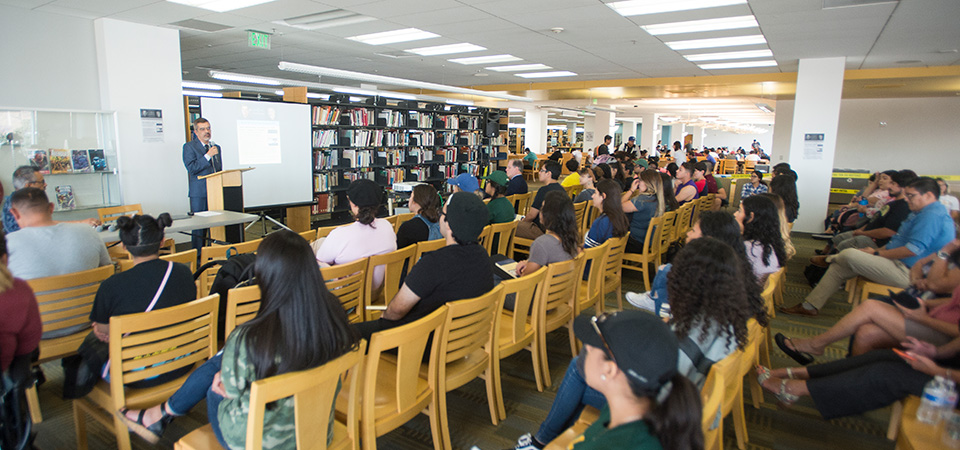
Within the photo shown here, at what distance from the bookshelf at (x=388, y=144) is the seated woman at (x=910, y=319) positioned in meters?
7.75

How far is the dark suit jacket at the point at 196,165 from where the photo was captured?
625 cm

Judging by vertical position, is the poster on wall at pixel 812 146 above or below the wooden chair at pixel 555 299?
above

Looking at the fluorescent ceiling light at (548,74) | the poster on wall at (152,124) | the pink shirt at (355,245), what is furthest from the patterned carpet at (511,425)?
the fluorescent ceiling light at (548,74)

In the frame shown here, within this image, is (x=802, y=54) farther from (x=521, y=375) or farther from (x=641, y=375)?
(x=641, y=375)

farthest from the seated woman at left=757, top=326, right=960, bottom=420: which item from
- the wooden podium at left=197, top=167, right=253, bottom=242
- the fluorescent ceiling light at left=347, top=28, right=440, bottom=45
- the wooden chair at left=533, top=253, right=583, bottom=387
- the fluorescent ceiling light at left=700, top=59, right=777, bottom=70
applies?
the fluorescent ceiling light at left=700, top=59, right=777, bottom=70

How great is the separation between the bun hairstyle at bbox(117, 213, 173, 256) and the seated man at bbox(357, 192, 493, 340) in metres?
1.08

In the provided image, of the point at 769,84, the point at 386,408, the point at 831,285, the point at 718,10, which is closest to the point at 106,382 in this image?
the point at 386,408

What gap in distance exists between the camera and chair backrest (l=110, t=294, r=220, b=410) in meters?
1.93

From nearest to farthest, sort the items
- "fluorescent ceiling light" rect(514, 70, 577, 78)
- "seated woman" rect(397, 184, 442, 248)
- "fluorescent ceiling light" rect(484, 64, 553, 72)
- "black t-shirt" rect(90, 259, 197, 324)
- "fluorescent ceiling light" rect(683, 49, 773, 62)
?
"black t-shirt" rect(90, 259, 197, 324)
"seated woman" rect(397, 184, 442, 248)
"fluorescent ceiling light" rect(683, 49, 773, 62)
"fluorescent ceiling light" rect(484, 64, 553, 72)
"fluorescent ceiling light" rect(514, 70, 577, 78)

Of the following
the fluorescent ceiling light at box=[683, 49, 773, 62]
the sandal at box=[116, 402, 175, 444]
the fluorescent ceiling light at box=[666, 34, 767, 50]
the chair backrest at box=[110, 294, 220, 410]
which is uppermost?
the fluorescent ceiling light at box=[683, 49, 773, 62]

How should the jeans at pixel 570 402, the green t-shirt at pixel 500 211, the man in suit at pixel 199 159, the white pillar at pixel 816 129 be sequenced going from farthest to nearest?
the white pillar at pixel 816 129 → the man in suit at pixel 199 159 → the green t-shirt at pixel 500 211 → the jeans at pixel 570 402

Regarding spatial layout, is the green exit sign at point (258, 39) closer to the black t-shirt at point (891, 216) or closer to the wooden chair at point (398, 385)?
the wooden chair at point (398, 385)

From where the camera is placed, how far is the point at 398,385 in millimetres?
2049

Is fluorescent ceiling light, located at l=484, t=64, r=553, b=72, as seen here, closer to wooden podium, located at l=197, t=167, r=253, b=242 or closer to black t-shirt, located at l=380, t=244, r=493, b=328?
wooden podium, located at l=197, t=167, r=253, b=242
